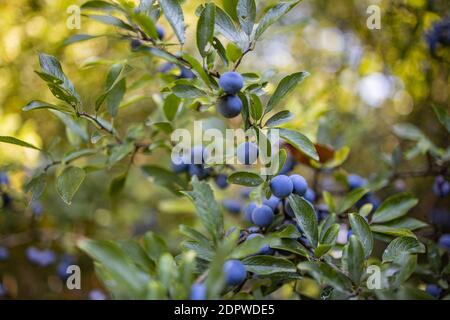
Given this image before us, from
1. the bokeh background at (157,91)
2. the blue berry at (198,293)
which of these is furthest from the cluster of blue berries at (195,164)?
the blue berry at (198,293)

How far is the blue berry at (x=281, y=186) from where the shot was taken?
2.69 ft

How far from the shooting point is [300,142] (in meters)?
0.80

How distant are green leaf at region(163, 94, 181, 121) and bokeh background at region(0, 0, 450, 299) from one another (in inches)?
15.0

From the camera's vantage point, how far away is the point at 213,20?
2.45 ft

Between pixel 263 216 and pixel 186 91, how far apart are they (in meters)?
0.27

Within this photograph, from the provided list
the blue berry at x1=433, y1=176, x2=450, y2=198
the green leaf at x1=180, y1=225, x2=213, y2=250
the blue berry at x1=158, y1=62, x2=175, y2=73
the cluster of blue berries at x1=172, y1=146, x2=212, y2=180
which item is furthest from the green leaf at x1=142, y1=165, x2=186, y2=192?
the blue berry at x1=433, y1=176, x2=450, y2=198

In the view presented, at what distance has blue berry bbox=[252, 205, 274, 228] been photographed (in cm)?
85

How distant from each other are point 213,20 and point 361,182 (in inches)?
26.0

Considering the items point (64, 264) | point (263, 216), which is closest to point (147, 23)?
point (263, 216)

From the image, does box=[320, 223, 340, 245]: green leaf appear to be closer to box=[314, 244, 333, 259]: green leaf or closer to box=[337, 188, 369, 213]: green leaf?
box=[314, 244, 333, 259]: green leaf

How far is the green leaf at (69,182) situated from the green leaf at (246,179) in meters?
0.29

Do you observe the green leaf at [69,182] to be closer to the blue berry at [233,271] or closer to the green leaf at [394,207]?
the blue berry at [233,271]

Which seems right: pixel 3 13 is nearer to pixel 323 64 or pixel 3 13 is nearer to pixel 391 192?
pixel 323 64

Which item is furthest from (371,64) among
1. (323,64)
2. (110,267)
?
(110,267)
